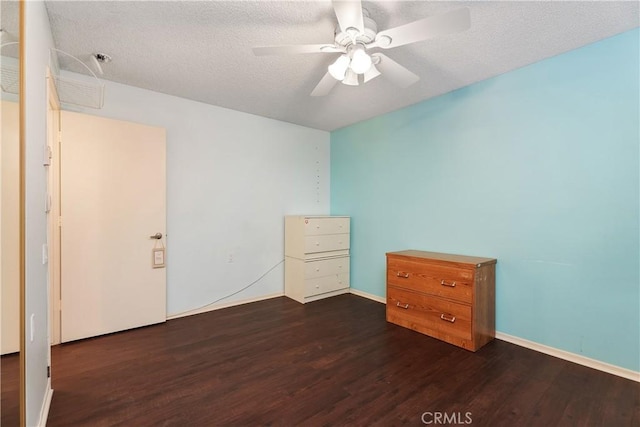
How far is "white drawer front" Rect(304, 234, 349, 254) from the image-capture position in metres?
3.79

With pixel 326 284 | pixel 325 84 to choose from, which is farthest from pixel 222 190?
pixel 325 84

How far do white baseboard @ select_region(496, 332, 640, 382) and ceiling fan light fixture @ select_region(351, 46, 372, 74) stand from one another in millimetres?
2634

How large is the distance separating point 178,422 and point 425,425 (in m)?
1.39

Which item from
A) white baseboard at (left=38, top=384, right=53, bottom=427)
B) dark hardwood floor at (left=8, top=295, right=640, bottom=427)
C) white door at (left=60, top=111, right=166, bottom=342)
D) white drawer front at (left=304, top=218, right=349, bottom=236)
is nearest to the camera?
white baseboard at (left=38, top=384, right=53, bottom=427)

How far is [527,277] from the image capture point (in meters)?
2.58

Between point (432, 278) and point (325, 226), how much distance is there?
160 cm

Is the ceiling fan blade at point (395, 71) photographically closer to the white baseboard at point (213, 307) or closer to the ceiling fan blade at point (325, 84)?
the ceiling fan blade at point (325, 84)

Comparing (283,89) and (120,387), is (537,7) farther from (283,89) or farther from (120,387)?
(120,387)

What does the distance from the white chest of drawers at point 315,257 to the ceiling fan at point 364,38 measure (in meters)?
2.02

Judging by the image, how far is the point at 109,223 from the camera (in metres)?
2.79

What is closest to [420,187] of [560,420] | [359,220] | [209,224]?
[359,220]

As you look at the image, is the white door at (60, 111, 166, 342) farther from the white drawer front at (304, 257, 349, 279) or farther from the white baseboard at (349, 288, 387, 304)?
the white baseboard at (349, 288, 387, 304)

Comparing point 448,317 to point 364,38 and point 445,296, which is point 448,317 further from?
point 364,38

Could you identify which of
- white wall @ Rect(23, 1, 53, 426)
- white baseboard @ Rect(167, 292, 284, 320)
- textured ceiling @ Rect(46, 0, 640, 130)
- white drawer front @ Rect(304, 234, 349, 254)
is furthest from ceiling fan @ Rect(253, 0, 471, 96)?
white baseboard @ Rect(167, 292, 284, 320)
